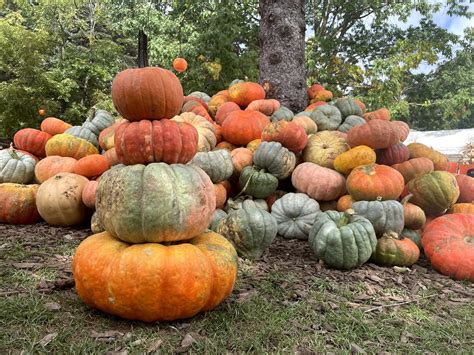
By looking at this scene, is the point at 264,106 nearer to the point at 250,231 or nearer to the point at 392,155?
the point at 392,155

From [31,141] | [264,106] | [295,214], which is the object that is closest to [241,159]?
[295,214]

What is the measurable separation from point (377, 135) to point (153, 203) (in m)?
2.69

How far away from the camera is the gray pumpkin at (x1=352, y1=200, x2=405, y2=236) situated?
11.2ft

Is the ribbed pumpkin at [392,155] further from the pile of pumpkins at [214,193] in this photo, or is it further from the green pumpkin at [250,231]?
the green pumpkin at [250,231]

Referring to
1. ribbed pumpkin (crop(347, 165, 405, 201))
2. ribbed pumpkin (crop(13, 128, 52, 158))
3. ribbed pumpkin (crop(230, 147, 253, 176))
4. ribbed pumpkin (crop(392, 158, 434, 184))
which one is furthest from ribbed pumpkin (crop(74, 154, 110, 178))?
ribbed pumpkin (crop(392, 158, 434, 184))

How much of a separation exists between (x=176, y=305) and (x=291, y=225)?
6.84 ft

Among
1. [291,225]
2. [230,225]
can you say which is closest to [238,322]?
[230,225]

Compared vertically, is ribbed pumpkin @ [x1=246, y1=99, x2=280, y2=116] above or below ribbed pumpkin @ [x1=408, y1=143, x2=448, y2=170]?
above

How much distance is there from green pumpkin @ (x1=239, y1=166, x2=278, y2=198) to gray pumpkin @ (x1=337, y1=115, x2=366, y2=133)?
1.46 m

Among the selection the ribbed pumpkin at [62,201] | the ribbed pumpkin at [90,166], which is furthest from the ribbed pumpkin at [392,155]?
the ribbed pumpkin at [62,201]

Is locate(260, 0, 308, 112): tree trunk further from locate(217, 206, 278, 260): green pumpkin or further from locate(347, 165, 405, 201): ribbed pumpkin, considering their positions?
locate(217, 206, 278, 260): green pumpkin

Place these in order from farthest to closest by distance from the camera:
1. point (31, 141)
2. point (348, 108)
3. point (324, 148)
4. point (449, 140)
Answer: point (449, 140) < point (348, 108) < point (31, 141) < point (324, 148)

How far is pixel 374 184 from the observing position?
11.9ft

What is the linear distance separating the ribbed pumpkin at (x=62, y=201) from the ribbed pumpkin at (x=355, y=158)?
259 centimetres
